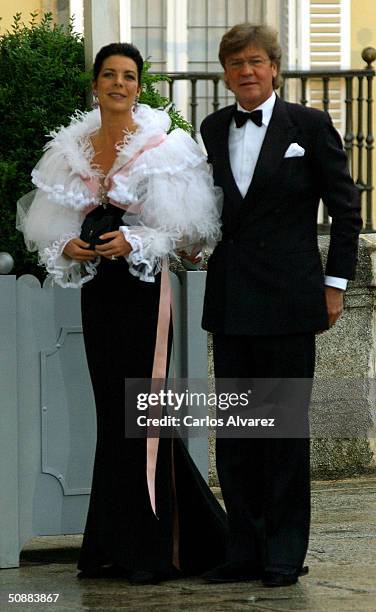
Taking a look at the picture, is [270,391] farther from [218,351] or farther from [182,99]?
[182,99]

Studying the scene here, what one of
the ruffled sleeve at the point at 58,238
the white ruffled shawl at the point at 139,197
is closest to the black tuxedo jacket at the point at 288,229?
the white ruffled shawl at the point at 139,197

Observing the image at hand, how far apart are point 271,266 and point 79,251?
2.17 ft

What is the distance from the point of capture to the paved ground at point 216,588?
4.97 m

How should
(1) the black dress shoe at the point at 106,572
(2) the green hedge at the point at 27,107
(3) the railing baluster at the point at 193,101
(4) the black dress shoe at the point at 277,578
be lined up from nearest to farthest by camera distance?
(4) the black dress shoe at the point at 277,578, (1) the black dress shoe at the point at 106,572, (2) the green hedge at the point at 27,107, (3) the railing baluster at the point at 193,101

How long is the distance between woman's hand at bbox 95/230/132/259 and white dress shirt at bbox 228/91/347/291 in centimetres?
43

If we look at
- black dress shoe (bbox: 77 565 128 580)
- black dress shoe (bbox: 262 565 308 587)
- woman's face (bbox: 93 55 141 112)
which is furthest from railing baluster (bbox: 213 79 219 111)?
black dress shoe (bbox: 262 565 308 587)

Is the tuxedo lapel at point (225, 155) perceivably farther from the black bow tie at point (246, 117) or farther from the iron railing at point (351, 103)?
the iron railing at point (351, 103)

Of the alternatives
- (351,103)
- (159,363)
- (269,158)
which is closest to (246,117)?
(269,158)

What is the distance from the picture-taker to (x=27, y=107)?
6457mm

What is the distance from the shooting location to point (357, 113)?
1024cm

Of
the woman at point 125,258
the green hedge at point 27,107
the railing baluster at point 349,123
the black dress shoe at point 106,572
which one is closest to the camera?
the woman at point 125,258

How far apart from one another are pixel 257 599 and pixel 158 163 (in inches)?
59.2

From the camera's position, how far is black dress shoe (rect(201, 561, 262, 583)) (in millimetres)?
5285

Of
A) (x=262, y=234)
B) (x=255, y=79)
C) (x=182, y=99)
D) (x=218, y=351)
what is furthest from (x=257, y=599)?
(x=182, y=99)
